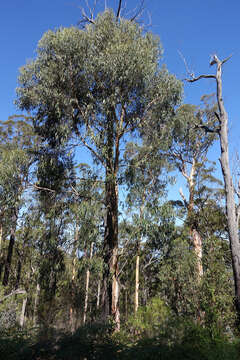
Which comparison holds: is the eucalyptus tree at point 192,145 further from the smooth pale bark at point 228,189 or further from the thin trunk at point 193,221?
the smooth pale bark at point 228,189

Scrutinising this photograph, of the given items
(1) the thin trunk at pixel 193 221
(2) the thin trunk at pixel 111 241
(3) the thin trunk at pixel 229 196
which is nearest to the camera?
(3) the thin trunk at pixel 229 196

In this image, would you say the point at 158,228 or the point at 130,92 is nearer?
the point at 158,228

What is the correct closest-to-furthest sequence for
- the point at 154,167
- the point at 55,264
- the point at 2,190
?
the point at 2,190 → the point at 55,264 → the point at 154,167

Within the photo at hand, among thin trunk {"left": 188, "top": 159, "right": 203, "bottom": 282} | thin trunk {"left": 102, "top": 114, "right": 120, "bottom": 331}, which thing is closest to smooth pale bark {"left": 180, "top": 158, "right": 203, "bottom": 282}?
thin trunk {"left": 188, "top": 159, "right": 203, "bottom": 282}

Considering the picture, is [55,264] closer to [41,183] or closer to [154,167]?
[41,183]

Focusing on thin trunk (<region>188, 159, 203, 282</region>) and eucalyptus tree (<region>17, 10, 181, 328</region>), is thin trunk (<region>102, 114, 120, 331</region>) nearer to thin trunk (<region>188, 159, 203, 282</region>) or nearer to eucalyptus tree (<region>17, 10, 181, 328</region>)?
eucalyptus tree (<region>17, 10, 181, 328</region>)

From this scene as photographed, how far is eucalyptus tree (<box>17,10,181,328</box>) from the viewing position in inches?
314

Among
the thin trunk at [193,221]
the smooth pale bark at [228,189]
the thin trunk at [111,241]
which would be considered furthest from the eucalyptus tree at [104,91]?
the thin trunk at [193,221]

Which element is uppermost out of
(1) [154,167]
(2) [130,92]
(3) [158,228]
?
(2) [130,92]

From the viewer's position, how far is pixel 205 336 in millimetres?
4055

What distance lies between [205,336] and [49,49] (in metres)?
8.45

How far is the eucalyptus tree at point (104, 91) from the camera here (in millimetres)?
A: 7973

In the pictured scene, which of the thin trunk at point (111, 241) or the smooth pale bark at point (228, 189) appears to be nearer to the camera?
the smooth pale bark at point (228, 189)

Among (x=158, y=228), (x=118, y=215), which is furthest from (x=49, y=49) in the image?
(x=158, y=228)
